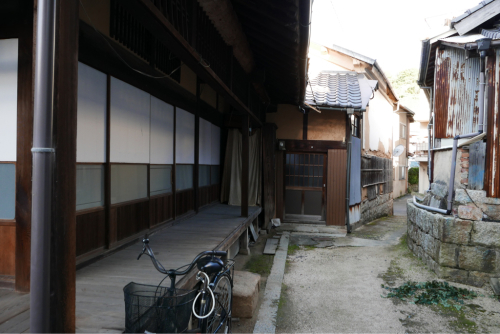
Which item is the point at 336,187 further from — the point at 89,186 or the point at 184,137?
the point at 89,186

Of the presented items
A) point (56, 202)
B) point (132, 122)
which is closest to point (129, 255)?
point (132, 122)

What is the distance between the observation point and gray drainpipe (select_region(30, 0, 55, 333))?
1798mm

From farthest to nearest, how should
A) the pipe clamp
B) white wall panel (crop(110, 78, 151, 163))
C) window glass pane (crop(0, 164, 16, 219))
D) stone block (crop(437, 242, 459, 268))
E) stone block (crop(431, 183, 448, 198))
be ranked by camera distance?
1. stone block (crop(431, 183, 448, 198))
2. stone block (crop(437, 242, 459, 268))
3. white wall panel (crop(110, 78, 151, 163))
4. window glass pane (crop(0, 164, 16, 219))
5. the pipe clamp

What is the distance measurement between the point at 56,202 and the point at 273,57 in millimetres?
5128

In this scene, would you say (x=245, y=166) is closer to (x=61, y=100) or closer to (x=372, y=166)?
(x=61, y=100)

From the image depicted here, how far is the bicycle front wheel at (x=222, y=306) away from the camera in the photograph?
3549 mm

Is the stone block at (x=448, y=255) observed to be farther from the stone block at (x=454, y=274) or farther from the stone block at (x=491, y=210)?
the stone block at (x=491, y=210)

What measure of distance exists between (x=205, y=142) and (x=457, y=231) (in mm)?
5863

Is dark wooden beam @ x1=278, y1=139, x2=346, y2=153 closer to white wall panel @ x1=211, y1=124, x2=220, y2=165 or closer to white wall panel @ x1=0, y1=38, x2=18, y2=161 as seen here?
white wall panel @ x1=211, y1=124, x2=220, y2=165

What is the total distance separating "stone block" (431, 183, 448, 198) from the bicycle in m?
5.51

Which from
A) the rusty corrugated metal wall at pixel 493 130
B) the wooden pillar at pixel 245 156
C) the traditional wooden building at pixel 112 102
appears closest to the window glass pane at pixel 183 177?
the traditional wooden building at pixel 112 102

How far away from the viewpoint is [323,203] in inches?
438

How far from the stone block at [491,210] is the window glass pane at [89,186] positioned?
625cm

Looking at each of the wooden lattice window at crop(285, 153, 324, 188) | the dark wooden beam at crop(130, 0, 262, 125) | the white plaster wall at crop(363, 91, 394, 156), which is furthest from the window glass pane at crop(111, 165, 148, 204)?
the white plaster wall at crop(363, 91, 394, 156)
